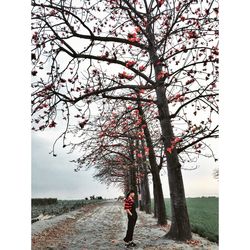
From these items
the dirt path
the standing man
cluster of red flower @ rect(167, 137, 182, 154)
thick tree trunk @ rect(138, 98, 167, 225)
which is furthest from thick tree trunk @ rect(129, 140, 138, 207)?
cluster of red flower @ rect(167, 137, 182, 154)

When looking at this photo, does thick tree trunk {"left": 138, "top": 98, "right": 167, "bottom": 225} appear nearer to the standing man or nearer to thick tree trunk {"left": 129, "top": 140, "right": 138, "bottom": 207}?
thick tree trunk {"left": 129, "top": 140, "right": 138, "bottom": 207}

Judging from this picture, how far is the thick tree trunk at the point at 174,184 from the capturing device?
4.94 meters

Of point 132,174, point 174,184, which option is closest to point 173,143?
point 174,184

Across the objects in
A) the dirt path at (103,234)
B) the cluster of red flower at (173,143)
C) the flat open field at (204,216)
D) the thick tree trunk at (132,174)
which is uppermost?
the cluster of red flower at (173,143)

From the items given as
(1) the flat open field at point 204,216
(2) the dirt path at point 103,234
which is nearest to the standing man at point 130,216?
(2) the dirt path at point 103,234

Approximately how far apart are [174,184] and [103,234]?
1195mm

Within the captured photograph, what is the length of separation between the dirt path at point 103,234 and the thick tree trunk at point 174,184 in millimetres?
169

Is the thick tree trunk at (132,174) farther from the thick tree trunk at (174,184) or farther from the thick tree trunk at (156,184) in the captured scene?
the thick tree trunk at (174,184)

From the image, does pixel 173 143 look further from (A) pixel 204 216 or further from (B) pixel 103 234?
(B) pixel 103 234

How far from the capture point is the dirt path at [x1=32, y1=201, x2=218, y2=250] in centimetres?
460

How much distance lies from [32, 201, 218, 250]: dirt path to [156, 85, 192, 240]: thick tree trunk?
17cm
